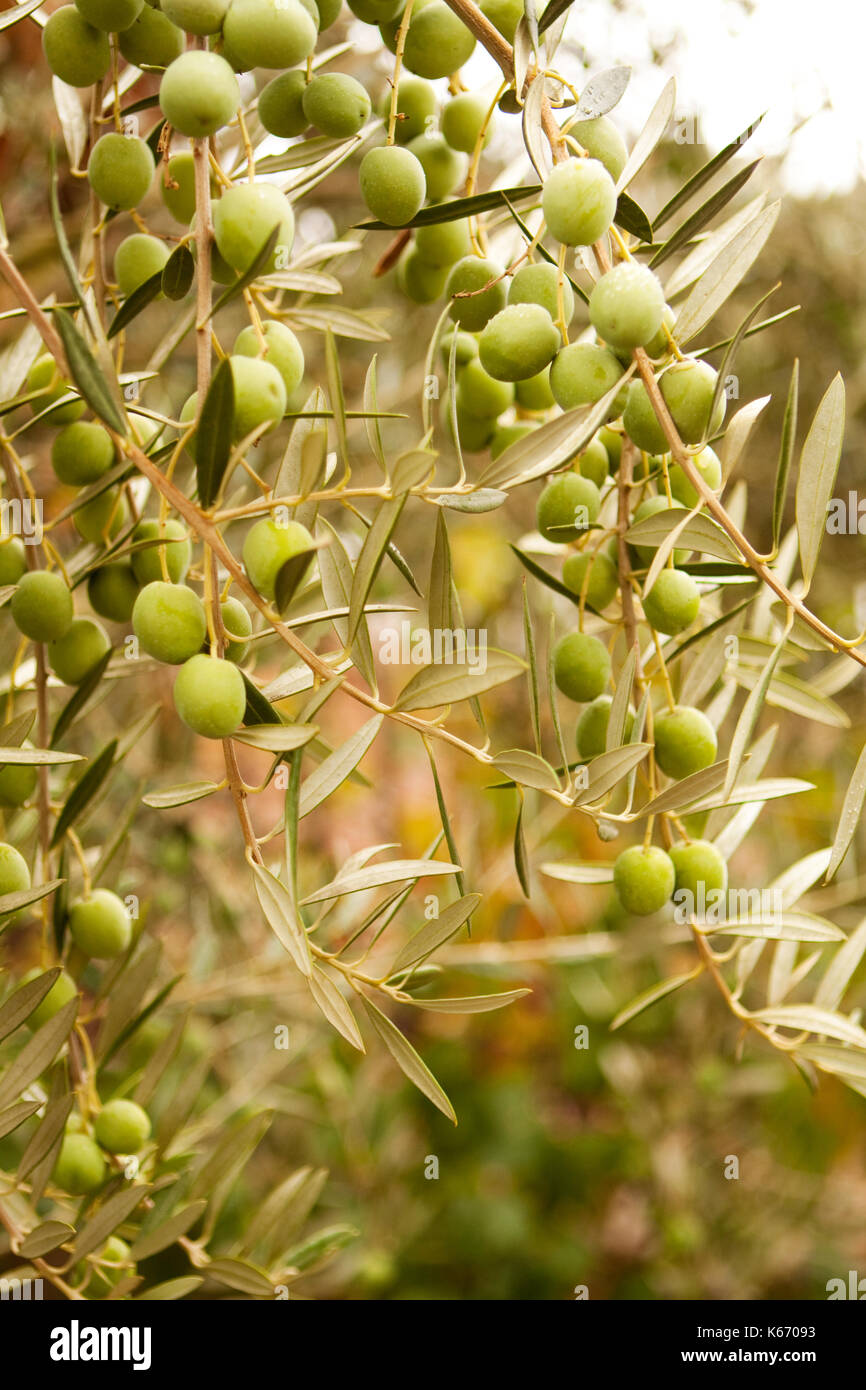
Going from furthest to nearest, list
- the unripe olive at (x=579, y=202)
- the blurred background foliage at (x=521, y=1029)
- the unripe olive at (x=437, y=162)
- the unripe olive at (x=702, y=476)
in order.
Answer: the blurred background foliage at (x=521, y=1029), the unripe olive at (x=437, y=162), the unripe olive at (x=702, y=476), the unripe olive at (x=579, y=202)

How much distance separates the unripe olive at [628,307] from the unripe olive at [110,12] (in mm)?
227

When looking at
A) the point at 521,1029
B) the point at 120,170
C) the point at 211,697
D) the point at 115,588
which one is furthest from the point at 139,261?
the point at 521,1029

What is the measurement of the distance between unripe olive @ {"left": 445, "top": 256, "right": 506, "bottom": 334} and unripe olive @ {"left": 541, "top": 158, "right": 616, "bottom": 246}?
0.12 metres

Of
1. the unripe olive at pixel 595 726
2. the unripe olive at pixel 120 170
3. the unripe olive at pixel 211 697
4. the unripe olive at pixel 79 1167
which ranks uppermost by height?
the unripe olive at pixel 120 170

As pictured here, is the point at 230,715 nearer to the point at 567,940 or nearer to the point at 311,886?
the point at 311,886

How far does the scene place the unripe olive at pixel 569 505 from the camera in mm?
508

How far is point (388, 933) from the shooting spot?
142 centimetres

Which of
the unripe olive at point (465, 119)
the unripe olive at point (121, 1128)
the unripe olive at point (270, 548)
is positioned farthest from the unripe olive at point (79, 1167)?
the unripe olive at point (465, 119)

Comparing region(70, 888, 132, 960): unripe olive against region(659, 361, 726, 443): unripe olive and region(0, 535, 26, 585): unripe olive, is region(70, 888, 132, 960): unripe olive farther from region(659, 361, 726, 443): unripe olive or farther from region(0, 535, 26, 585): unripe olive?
region(659, 361, 726, 443): unripe olive

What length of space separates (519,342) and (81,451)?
Answer: 8.9 inches

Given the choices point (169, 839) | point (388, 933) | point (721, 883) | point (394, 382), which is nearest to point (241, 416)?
point (721, 883)

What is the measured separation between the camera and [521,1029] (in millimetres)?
2102

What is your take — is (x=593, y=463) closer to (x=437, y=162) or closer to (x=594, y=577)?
(x=594, y=577)

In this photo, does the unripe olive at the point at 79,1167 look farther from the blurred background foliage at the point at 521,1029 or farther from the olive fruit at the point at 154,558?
the blurred background foliage at the point at 521,1029
